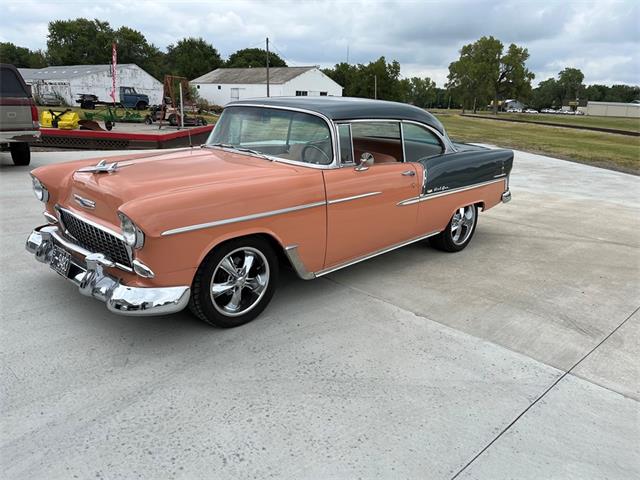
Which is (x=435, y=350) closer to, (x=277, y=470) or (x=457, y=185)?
(x=277, y=470)

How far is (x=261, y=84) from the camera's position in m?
48.3

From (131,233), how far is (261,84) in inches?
1902

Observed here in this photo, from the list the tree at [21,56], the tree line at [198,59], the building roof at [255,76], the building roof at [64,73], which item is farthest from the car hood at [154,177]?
the tree at [21,56]

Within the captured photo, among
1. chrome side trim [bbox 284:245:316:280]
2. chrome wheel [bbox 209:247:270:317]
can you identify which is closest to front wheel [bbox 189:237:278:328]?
chrome wheel [bbox 209:247:270:317]

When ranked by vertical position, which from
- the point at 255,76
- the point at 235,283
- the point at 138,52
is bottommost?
the point at 235,283

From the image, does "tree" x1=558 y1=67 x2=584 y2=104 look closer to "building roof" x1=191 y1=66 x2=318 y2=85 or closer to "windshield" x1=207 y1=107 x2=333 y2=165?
"building roof" x1=191 y1=66 x2=318 y2=85

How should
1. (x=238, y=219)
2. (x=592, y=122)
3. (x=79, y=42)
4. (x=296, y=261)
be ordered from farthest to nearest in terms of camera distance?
(x=79, y=42)
(x=592, y=122)
(x=296, y=261)
(x=238, y=219)

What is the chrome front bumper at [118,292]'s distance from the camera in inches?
A: 112

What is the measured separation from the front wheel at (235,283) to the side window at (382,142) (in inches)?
56.3

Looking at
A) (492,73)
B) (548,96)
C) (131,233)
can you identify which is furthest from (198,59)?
(548,96)

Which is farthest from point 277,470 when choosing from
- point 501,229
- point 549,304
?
point 501,229

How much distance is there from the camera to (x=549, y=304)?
13.1 feet

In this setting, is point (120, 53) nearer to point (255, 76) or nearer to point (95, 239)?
point (255, 76)

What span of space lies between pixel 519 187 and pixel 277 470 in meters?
8.51
